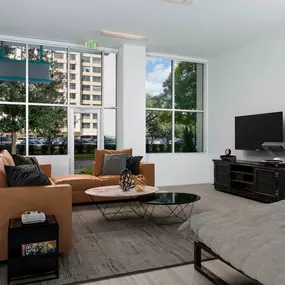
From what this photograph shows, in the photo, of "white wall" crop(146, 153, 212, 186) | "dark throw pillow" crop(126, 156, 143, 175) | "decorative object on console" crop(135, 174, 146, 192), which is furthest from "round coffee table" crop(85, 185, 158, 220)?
"white wall" crop(146, 153, 212, 186)

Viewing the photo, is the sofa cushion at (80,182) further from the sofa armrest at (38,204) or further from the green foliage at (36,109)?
the sofa armrest at (38,204)

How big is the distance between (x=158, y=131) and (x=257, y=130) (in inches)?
99.2

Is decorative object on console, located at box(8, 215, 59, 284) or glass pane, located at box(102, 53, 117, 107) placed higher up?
glass pane, located at box(102, 53, 117, 107)

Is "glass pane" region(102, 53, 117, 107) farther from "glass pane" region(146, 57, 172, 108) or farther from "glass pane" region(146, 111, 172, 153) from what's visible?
"glass pane" region(146, 111, 172, 153)

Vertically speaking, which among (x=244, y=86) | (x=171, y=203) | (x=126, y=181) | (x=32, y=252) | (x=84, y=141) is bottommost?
(x=32, y=252)

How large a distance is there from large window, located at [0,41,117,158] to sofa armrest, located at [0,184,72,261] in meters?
3.94

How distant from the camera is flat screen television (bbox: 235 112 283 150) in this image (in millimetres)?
5613

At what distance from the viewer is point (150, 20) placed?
215 inches

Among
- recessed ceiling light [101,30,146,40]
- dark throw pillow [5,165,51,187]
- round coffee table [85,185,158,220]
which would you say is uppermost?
recessed ceiling light [101,30,146,40]

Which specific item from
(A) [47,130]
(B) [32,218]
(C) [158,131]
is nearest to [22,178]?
(B) [32,218]

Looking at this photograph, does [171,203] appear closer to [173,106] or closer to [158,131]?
[158,131]

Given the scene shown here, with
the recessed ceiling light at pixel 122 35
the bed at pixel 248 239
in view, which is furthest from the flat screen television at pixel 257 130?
the bed at pixel 248 239

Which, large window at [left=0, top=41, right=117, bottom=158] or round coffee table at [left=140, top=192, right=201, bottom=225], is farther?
large window at [left=0, top=41, right=117, bottom=158]

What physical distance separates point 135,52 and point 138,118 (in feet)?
5.04
